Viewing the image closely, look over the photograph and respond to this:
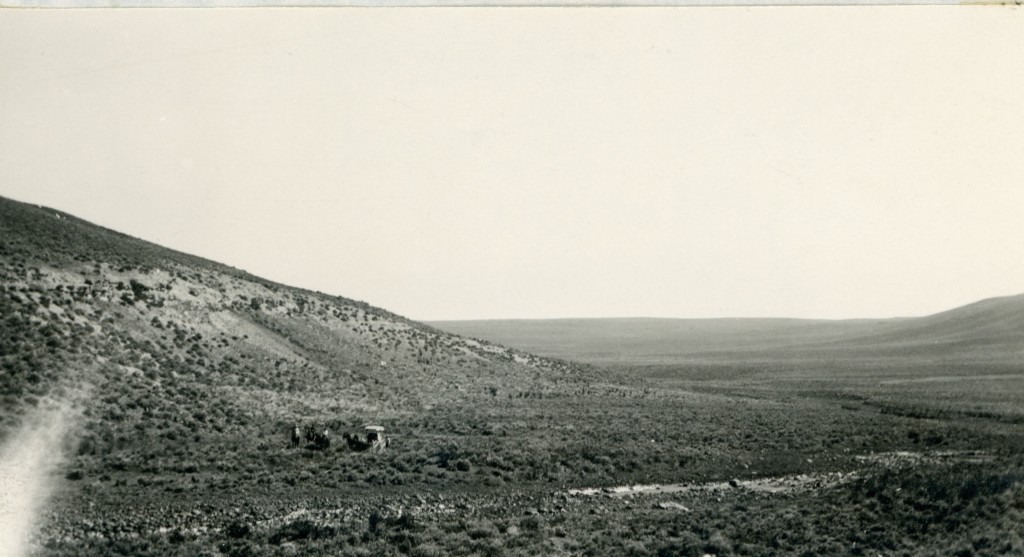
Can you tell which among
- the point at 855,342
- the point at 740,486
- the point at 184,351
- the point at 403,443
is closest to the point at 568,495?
the point at 740,486

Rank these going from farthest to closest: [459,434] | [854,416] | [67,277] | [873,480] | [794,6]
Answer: [854,416]
[67,277]
[459,434]
[873,480]
[794,6]

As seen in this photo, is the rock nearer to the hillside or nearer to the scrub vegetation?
the scrub vegetation

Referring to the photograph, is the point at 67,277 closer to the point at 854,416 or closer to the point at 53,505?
the point at 53,505

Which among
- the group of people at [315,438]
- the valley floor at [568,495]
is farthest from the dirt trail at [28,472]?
the group of people at [315,438]

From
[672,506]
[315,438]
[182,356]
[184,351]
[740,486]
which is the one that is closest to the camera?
[672,506]

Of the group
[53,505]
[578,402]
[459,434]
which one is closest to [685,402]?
[578,402]

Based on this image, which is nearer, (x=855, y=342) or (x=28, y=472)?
(x=28, y=472)

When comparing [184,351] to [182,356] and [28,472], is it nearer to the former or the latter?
[182,356]

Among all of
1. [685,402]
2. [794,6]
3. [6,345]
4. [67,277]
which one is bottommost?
[685,402]
